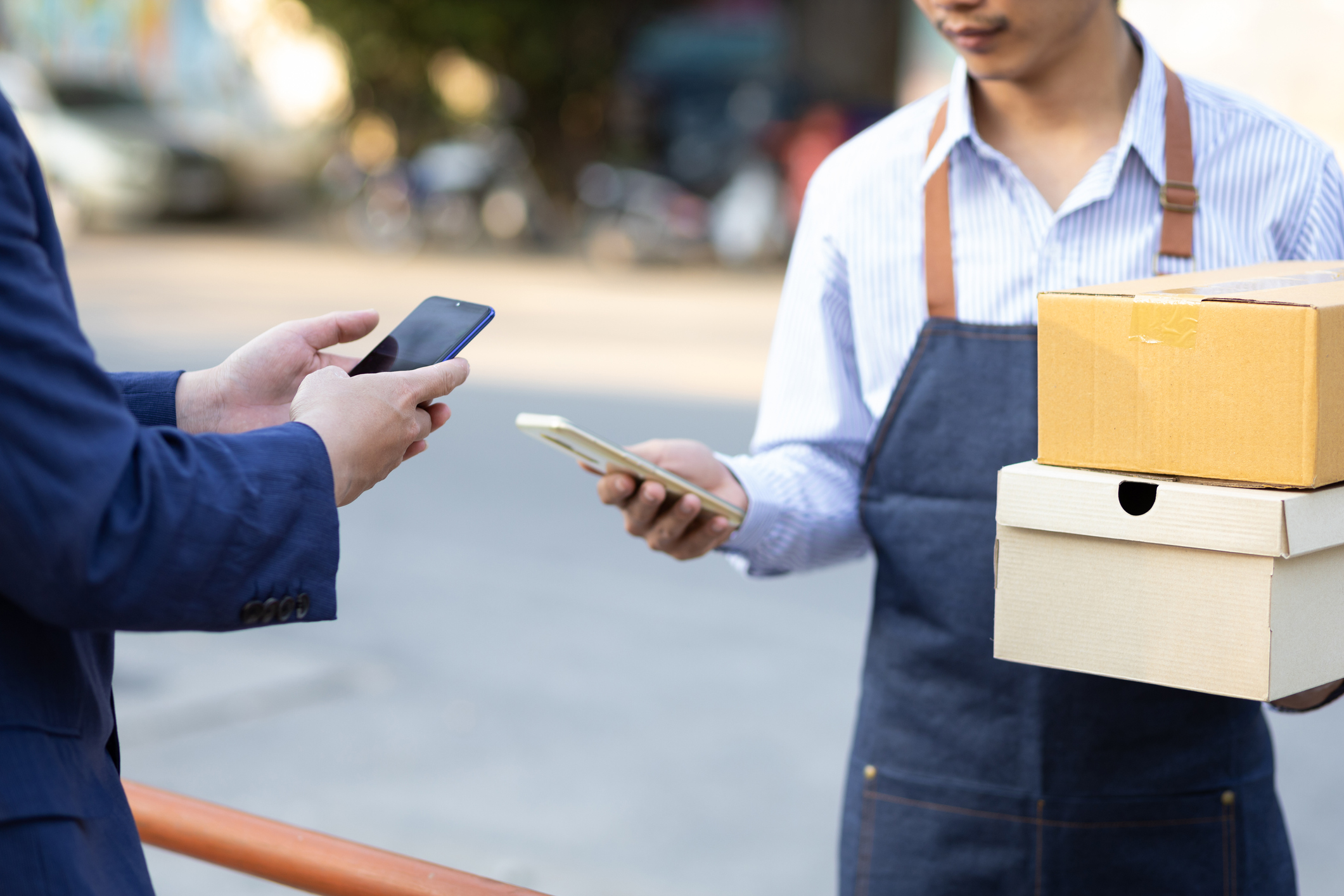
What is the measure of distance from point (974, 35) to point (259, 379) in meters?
0.90

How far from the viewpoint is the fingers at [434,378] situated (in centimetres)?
128

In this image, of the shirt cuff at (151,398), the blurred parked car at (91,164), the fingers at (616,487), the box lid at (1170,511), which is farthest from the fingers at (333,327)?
the blurred parked car at (91,164)

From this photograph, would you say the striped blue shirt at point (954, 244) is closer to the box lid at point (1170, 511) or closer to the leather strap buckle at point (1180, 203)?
the leather strap buckle at point (1180, 203)

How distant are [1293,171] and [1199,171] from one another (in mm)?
106

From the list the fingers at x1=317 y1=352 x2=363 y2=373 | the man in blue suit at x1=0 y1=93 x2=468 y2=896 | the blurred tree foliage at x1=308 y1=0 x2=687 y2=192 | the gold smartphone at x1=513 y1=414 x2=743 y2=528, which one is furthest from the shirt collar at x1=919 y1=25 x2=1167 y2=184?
the blurred tree foliage at x1=308 y1=0 x2=687 y2=192

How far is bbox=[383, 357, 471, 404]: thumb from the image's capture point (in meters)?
1.28

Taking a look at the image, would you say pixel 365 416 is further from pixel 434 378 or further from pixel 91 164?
pixel 91 164

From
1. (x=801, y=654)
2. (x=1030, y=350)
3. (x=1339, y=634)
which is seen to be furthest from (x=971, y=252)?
(x=801, y=654)

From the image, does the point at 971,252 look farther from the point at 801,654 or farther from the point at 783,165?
the point at 783,165

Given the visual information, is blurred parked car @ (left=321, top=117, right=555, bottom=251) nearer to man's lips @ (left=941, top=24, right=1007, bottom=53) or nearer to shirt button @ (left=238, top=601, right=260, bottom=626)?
man's lips @ (left=941, top=24, right=1007, bottom=53)

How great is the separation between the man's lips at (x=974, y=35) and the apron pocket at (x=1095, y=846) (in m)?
0.88

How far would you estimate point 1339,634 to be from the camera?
4.41 ft

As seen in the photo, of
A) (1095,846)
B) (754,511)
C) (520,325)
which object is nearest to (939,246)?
(754,511)

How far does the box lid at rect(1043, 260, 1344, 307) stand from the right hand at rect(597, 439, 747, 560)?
53 centimetres
